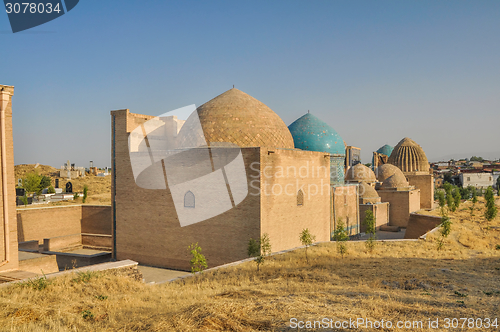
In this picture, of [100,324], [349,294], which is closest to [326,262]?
[349,294]

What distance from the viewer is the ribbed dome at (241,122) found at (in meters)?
11.2

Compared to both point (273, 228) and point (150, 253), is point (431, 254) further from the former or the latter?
point (150, 253)

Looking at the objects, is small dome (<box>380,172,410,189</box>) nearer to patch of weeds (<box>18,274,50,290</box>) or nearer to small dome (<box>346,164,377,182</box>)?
small dome (<box>346,164,377,182</box>)

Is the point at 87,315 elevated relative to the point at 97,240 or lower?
elevated

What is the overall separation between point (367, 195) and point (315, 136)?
5354 mm

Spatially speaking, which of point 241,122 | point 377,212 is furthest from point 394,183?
point 241,122

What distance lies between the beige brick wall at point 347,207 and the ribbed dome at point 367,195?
7.48 feet

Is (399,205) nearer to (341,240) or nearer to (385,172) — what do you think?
(385,172)

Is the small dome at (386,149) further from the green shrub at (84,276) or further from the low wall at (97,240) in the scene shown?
the green shrub at (84,276)

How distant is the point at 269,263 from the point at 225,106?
559cm

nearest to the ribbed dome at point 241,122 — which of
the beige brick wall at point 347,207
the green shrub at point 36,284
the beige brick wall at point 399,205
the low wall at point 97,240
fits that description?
the beige brick wall at point 347,207

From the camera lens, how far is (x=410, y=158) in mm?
32750

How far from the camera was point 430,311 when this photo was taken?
456cm

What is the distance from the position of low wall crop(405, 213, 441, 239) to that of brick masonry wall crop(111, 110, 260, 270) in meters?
8.82
